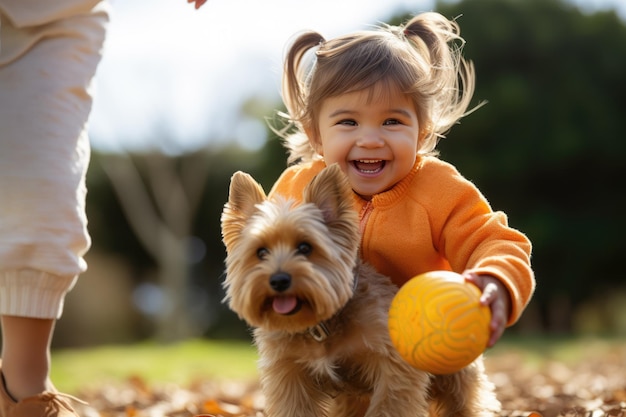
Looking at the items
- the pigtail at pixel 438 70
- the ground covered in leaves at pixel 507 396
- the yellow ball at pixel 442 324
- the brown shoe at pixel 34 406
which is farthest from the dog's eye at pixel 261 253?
the ground covered in leaves at pixel 507 396

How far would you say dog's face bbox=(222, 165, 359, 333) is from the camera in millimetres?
3279

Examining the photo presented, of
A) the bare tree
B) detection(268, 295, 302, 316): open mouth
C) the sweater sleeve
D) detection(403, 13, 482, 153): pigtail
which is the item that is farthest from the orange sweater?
the bare tree

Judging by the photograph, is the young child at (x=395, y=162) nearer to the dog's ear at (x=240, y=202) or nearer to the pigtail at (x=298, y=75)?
the pigtail at (x=298, y=75)

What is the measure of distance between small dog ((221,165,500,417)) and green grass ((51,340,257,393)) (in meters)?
5.06

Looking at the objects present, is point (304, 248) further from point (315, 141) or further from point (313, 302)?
point (315, 141)

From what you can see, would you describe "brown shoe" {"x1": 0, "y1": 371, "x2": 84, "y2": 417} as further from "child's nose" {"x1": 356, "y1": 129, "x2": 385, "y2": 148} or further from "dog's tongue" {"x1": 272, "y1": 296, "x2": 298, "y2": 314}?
"child's nose" {"x1": 356, "y1": 129, "x2": 385, "y2": 148}

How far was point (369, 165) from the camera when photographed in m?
4.08

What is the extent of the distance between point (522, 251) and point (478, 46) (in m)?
19.0

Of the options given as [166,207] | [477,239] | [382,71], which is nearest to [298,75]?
[382,71]

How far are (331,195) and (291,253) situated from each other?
1.21 feet

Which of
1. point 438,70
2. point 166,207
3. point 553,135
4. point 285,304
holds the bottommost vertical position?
point 285,304

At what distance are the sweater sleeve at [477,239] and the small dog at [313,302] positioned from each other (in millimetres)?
369

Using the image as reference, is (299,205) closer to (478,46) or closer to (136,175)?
(478,46)

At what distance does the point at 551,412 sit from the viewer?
4566 millimetres
